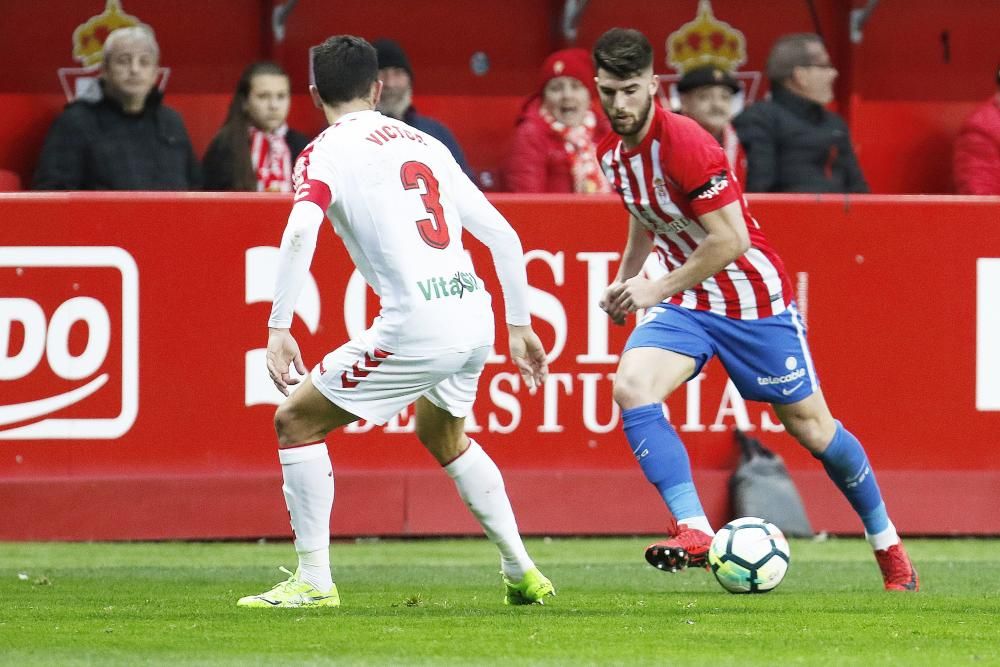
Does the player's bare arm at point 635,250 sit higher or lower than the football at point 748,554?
higher

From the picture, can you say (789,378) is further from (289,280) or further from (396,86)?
(396,86)

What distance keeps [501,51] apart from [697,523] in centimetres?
659

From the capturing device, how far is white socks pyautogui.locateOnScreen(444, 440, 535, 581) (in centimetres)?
620

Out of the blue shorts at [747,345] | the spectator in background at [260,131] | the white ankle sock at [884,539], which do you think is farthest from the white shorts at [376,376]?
the spectator in background at [260,131]

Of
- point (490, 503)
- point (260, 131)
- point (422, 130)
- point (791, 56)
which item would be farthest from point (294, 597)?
point (791, 56)

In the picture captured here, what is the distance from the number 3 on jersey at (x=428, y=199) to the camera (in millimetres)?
5918

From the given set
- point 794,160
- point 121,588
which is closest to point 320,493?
point 121,588

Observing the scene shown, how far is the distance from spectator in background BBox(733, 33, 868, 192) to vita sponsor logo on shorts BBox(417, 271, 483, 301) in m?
4.54

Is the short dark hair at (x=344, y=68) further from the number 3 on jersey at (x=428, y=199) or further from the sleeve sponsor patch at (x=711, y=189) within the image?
the sleeve sponsor patch at (x=711, y=189)

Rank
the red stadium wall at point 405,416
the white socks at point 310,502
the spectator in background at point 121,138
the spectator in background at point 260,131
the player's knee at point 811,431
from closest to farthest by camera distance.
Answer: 1. the white socks at point 310,502
2. the player's knee at point 811,431
3. the red stadium wall at point 405,416
4. the spectator in background at point 121,138
5. the spectator in background at point 260,131

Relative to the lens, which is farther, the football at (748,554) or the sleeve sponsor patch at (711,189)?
the sleeve sponsor patch at (711,189)

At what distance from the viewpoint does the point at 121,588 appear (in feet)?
23.0

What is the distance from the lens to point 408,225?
5895 millimetres

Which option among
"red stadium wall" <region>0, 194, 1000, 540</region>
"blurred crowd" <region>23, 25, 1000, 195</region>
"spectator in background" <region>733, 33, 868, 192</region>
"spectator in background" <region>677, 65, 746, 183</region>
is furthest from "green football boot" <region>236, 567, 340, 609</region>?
"spectator in background" <region>677, 65, 746, 183</region>
